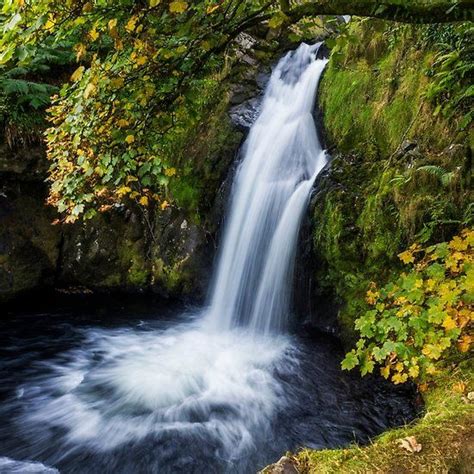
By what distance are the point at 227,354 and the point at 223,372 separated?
0.50 metres

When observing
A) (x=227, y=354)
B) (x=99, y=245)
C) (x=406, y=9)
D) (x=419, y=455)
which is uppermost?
(x=406, y=9)

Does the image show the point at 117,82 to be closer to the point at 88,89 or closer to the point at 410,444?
the point at 88,89

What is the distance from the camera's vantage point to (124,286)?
8.55 meters

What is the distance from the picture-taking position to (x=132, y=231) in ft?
28.1

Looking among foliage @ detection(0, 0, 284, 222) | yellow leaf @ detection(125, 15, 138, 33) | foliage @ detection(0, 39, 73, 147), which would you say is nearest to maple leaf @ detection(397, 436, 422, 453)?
foliage @ detection(0, 0, 284, 222)

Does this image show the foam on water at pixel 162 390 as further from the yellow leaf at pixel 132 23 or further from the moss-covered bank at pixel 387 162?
the yellow leaf at pixel 132 23

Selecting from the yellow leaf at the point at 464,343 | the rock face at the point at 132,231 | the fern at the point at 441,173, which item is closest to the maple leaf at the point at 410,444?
the yellow leaf at the point at 464,343

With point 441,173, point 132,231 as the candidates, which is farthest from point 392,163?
point 132,231

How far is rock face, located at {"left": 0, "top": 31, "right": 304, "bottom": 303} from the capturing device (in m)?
7.89

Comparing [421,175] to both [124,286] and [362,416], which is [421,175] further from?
[124,286]

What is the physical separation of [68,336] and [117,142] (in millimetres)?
5109

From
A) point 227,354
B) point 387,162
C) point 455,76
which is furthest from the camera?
point 227,354

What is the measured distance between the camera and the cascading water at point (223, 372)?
4.16 meters

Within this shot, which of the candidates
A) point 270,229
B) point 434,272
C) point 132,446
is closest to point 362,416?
point 434,272
